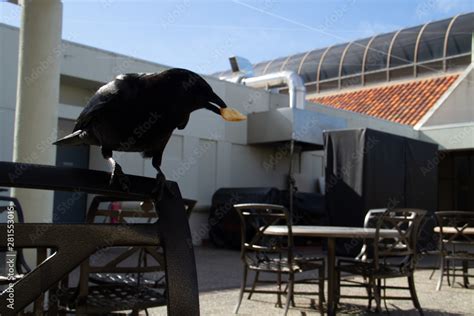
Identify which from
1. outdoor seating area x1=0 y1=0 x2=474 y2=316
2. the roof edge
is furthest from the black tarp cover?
the roof edge

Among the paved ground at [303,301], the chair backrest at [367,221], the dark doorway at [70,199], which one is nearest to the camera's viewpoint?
the paved ground at [303,301]

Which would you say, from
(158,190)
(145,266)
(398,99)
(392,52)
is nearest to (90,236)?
(158,190)

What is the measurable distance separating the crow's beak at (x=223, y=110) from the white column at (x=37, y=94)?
3.23 metres

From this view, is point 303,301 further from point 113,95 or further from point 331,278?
point 113,95

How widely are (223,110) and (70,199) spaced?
984 cm

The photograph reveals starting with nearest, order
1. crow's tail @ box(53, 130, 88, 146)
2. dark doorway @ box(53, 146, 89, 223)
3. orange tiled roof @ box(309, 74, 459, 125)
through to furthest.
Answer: crow's tail @ box(53, 130, 88, 146) → dark doorway @ box(53, 146, 89, 223) → orange tiled roof @ box(309, 74, 459, 125)

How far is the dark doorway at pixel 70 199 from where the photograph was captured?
1014 centimetres

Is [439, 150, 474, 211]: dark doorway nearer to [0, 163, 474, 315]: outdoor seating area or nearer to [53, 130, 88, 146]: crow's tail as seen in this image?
[0, 163, 474, 315]: outdoor seating area

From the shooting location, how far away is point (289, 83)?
14367 mm

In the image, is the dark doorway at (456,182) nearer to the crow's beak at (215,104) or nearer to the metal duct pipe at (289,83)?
the metal duct pipe at (289,83)

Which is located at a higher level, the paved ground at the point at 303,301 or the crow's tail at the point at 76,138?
the crow's tail at the point at 76,138

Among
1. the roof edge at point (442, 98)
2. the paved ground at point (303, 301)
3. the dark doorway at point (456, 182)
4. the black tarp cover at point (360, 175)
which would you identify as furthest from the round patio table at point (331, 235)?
the dark doorway at point (456, 182)

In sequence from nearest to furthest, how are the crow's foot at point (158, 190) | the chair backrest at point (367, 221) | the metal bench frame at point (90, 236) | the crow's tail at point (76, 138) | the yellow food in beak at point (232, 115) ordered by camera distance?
the metal bench frame at point (90, 236), the crow's foot at point (158, 190), the yellow food in beak at point (232, 115), the crow's tail at point (76, 138), the chair backrest at point (367, 221)

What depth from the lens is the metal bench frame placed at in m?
0.79
